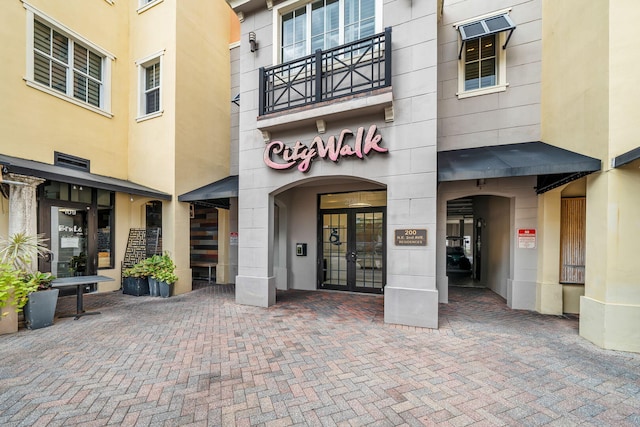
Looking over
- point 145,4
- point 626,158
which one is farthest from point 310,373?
point 145,4

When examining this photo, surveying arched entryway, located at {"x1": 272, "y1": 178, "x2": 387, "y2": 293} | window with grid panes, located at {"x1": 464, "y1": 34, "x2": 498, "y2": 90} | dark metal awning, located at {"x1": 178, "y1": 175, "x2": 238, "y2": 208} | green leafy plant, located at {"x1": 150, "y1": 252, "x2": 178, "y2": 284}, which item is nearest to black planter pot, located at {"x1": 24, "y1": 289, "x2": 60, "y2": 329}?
green leafy plant, located at {"x1": 150, "y1": 252, "x2": 178, "y2": 284}

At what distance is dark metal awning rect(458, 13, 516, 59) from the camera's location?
6291 millimetres

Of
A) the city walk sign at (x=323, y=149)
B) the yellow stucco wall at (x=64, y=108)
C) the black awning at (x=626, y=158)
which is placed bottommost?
→ the black awning at (x=626, y=158)

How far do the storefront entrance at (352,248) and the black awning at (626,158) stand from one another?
461 cm

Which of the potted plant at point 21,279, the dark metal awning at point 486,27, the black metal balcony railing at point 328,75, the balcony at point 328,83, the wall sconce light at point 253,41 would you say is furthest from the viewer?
the wall sconce light at point 253,41

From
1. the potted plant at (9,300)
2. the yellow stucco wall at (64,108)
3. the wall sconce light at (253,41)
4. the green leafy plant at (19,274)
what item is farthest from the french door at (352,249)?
the yellow stucco wall at (64,108)

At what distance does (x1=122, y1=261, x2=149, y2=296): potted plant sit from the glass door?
3.90 feet

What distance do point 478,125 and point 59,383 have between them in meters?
8.82

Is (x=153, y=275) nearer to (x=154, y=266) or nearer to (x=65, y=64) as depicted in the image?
(x=154, y=266)

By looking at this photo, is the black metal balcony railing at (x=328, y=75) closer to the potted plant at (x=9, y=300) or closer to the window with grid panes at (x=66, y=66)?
the potted plant at (x=9, y=300)

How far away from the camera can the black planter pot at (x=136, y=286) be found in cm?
782

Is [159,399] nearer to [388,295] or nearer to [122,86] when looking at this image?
[388,295]

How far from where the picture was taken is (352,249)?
27.3 feet

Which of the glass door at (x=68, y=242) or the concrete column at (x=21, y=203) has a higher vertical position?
the concrete column at (x=21, y=203)
